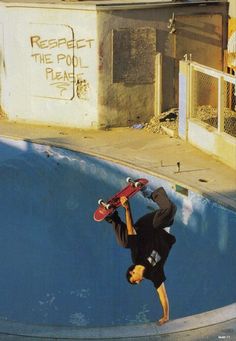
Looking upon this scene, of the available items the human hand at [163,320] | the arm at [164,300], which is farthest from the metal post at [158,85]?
the human hand at [163,320]

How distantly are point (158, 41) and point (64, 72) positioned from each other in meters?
2.44

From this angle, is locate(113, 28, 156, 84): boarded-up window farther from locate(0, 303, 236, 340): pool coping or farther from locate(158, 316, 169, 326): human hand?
locate(0, 303, 236, 340): pool coping

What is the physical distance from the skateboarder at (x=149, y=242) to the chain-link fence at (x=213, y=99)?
5350 millimetres

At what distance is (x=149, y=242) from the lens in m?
14.4

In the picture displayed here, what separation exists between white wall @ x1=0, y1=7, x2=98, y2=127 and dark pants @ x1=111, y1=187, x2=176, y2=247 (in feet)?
25.8

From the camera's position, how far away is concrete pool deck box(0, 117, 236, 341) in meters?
11.9

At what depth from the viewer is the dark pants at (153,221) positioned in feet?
48.4

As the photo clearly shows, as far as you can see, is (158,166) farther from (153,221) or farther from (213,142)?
(153,221)

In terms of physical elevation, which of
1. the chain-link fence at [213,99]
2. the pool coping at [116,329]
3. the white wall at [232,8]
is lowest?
the pool coping at [116,329]

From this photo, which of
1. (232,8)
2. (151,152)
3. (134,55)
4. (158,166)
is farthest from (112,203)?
(232,8)

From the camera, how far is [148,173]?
19312 mm

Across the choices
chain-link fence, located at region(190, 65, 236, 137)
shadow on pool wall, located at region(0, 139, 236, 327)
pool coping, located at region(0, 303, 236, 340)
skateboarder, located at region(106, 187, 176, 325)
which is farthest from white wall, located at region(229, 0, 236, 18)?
pool coping, located at region(0, 303, 236, 340)

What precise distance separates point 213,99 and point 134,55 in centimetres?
232

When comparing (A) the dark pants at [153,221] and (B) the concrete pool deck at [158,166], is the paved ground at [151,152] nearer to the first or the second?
(B) the concrete pool deck at [158,166]
